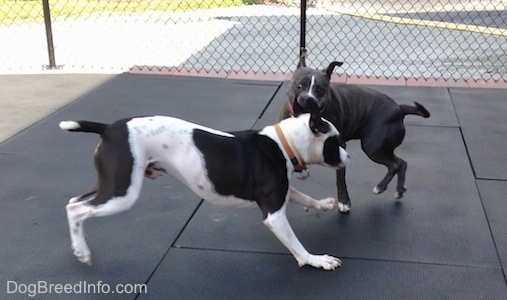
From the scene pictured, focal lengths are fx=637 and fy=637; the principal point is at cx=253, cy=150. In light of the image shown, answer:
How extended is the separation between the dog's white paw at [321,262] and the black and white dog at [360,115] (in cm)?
72

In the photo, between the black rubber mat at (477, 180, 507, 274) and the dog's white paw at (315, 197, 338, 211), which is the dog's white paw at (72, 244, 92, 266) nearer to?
the dog's white paw at (315, 197, 338, 211)

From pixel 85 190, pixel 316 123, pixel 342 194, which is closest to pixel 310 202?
pixel 342 194

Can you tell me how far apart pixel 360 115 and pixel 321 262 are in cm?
116

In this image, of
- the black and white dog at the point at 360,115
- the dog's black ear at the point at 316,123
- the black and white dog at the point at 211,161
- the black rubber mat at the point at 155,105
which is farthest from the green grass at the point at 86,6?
the dog's black ear at the point at 316,123

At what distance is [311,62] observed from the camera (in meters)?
9.03

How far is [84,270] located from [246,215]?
1116 mm

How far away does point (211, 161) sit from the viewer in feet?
11.0

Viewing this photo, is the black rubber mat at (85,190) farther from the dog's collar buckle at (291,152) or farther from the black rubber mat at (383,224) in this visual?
the dog's collar buckle at (291,152)

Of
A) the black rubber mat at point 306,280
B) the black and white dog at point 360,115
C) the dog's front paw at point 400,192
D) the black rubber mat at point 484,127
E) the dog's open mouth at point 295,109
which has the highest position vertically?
the dog's open mouth at point 295,109

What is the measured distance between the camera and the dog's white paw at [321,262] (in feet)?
11.4

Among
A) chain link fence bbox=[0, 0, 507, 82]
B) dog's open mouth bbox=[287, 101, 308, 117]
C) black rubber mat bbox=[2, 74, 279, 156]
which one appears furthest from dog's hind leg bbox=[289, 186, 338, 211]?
chain link fence bbox=[0, 0, 507, 82]

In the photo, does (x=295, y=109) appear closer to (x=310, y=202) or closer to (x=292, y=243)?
(x=310, y=202)

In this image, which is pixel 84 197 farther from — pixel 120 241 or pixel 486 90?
pixel 486 90

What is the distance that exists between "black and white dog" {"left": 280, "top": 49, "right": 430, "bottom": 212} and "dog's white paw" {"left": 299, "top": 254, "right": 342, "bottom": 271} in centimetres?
72
